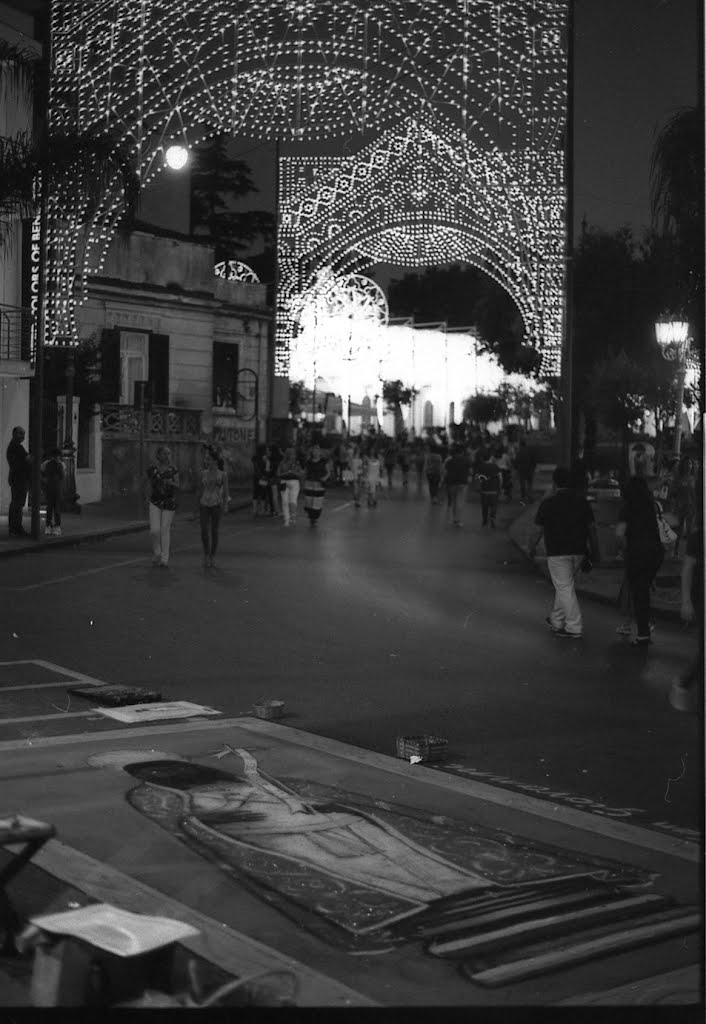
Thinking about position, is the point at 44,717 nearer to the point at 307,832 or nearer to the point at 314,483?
the point at 307,832

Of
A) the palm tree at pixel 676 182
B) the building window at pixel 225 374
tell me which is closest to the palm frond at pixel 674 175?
the palm tree at pixel 676 182

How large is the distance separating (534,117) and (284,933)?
41.4 ft

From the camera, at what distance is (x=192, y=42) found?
275 inches

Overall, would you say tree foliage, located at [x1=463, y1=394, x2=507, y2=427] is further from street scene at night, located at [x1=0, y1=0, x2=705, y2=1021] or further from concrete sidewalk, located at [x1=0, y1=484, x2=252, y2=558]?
street scene at night, located at [x1=0, y1=0, x2=705, y2=1021]

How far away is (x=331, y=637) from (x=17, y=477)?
13.2 meters

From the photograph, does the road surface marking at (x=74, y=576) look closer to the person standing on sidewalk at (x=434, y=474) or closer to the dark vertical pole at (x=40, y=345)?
the dark vertical pole at (x=40, y=345)

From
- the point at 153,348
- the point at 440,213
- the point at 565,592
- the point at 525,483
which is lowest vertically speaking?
the point at 565,592

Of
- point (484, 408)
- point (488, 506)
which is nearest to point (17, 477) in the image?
point (488, 506)

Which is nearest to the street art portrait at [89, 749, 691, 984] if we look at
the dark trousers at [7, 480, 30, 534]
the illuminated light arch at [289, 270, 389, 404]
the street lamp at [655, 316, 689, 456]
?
the street lamp at [655, 316, 689, 456]

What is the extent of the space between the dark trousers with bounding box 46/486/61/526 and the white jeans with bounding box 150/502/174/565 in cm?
522

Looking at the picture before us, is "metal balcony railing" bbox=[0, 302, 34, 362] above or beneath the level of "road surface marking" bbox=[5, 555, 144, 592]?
above

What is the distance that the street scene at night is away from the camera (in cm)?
428

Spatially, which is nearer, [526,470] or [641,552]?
[641,552]

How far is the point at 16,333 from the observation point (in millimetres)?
27656
